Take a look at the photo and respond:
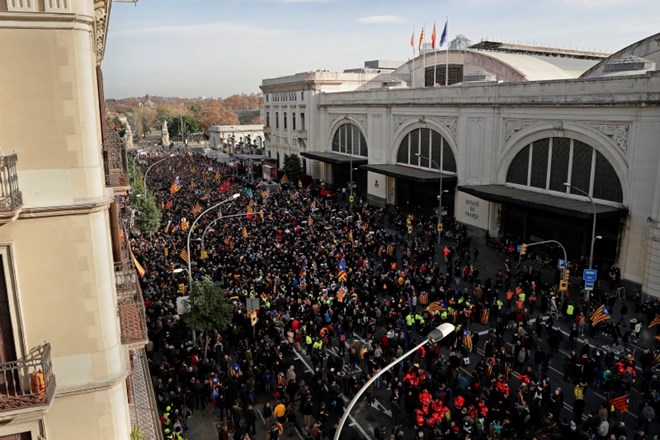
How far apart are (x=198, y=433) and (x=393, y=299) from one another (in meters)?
10.7

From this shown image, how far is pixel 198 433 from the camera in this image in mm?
16875

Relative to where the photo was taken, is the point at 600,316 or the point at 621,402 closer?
the point at 621,402

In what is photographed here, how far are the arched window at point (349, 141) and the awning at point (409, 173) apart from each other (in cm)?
652

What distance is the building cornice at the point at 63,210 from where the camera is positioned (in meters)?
8.08

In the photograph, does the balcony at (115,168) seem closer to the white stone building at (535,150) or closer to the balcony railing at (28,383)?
A: the balcony railing at (28,383)

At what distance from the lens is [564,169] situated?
33.3 metres

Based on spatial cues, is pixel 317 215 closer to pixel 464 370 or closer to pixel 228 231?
pixel 228 231

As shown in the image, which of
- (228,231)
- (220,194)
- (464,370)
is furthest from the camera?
(220,194)

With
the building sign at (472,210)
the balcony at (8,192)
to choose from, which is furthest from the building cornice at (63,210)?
the building sign at (472,210)

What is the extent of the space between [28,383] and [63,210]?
2585mm

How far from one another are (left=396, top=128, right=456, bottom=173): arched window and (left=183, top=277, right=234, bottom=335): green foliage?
25.5 metres

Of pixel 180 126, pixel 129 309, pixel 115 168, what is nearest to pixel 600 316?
pixel 129 309

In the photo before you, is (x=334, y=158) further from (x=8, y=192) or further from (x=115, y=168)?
(x=8, y=192)

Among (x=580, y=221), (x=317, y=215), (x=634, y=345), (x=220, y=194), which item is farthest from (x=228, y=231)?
(x=634, y=345)
